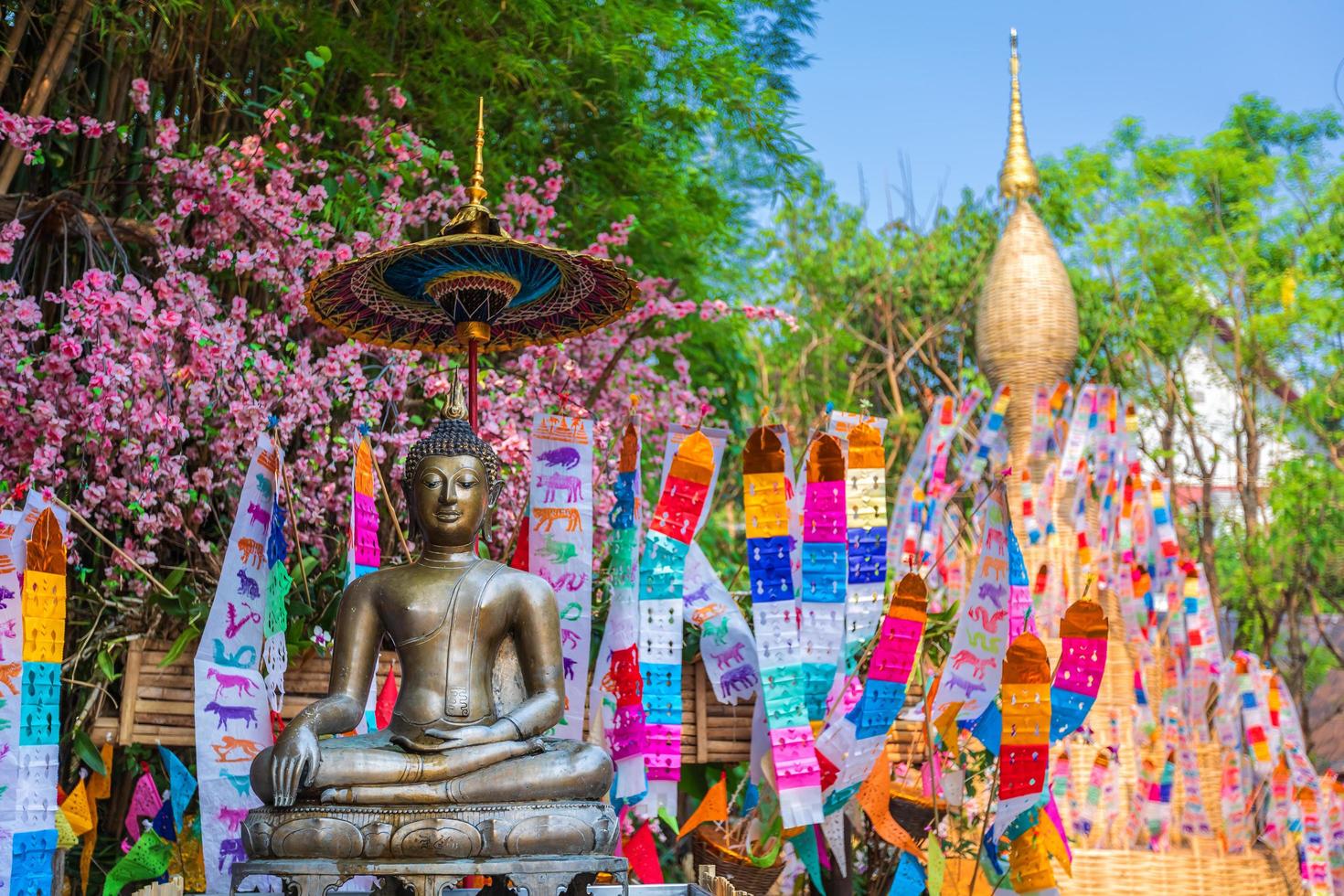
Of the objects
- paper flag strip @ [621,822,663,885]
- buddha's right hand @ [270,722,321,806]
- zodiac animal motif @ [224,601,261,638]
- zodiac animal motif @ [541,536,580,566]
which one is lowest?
paper flag strip @ [621,822,663,885]

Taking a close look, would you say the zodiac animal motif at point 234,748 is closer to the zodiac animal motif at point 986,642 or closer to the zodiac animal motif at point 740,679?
the zodiac animal motif at point 740,679

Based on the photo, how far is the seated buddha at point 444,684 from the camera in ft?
13.0

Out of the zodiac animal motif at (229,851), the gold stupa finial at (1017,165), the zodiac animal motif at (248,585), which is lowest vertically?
the zodiac animal motif at (229,851)

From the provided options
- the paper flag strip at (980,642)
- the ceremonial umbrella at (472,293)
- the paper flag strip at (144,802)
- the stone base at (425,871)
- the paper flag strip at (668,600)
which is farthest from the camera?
the paper flag strip at (144,802)

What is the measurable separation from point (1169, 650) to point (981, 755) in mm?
2491

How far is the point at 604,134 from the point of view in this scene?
816cm

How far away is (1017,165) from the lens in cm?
1007

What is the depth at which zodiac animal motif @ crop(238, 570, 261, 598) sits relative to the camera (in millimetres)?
5074

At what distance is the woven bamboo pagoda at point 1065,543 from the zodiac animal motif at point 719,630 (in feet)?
9.20

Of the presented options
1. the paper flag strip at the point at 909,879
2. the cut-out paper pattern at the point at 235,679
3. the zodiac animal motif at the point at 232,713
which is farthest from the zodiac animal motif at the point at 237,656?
the paper flag strip at the point at 909,879

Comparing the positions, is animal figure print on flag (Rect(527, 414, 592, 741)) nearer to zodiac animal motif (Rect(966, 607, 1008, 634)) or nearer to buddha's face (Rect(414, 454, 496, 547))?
buddha's face (Rect(414, 454, 496, 547))

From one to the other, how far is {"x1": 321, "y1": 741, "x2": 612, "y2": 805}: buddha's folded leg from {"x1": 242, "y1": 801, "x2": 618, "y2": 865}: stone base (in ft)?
0.11

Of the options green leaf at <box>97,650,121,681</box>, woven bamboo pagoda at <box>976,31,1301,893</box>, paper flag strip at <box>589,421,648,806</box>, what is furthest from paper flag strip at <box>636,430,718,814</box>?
woven bamboo pagoda at <box>976,31,1301,893</box>

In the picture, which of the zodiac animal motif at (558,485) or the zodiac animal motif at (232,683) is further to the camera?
the zodiac animal motif at (558,485)
